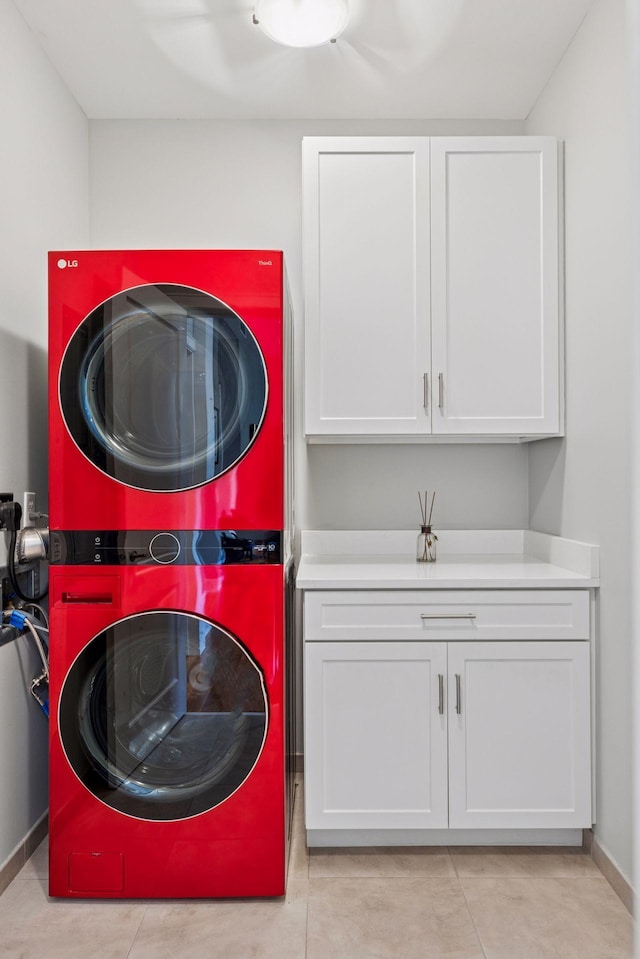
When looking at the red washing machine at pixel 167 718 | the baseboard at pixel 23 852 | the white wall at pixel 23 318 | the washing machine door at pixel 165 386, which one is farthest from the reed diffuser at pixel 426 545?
the baseboard at pixel 23 852

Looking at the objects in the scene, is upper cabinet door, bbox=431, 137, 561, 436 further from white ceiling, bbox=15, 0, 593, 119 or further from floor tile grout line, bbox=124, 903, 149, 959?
floor tile grout line, bbox=124, 903, 149, 959

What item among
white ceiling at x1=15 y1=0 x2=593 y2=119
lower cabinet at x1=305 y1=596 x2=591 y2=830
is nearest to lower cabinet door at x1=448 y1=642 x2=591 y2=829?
lower cabinet at x1=305 y1=596 x2=591 y2=830

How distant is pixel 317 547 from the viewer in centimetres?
271

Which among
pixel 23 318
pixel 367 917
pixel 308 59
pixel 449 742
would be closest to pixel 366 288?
pixel 308 59

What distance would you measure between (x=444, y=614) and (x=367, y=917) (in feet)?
2.79

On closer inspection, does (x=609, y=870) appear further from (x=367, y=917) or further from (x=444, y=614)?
(x=444, y=614)

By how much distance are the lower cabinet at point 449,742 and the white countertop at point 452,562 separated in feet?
0.69

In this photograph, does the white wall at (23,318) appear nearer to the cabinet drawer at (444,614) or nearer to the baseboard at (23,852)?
the baseboard at (23,852)

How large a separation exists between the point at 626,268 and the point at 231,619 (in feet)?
4.74

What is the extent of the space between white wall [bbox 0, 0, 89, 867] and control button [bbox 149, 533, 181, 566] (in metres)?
0.45

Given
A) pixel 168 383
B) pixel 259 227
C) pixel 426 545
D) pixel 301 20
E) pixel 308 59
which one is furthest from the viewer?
pixel 259 227

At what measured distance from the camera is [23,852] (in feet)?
6.80

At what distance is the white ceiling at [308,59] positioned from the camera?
2127mm

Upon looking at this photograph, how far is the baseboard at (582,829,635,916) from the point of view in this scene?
1886 mm
